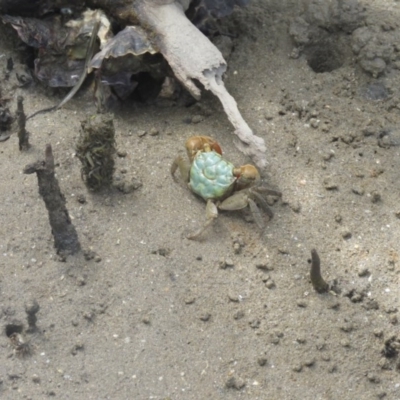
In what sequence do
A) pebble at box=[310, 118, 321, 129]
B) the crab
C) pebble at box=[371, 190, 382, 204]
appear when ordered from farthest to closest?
pebble at box=[310, 118, 321, 129] → pebble at box=[371, 190, 382, 204] → the crab

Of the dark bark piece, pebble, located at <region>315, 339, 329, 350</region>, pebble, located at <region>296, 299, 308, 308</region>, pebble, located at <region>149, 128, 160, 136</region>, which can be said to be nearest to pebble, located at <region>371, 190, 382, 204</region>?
pebble, located at <region>296, 299, 308, 308</region>

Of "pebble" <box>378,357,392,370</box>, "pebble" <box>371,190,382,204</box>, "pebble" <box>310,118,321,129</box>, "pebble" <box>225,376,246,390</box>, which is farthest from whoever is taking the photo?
"pebble" <box>310,118,321,129</box>

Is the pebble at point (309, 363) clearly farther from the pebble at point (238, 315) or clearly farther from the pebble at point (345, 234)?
the pebble at point (345, 234)

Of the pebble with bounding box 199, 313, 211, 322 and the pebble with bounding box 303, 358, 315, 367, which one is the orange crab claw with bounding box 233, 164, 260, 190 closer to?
the pebble with bounding box 199, 313, 211, 322

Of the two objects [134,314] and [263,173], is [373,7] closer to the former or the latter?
[263,173]

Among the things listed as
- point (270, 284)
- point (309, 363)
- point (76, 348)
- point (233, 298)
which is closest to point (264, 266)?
point (270, 284)

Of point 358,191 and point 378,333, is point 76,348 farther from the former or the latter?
point 358,191
